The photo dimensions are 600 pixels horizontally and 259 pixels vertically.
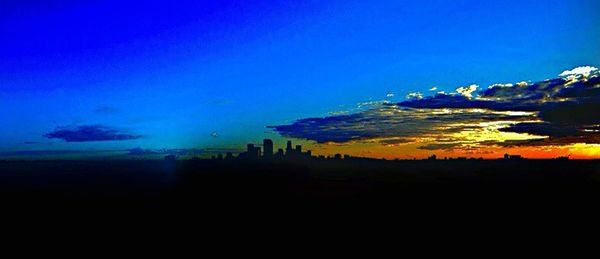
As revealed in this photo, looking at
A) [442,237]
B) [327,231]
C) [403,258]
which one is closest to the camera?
[403,258]

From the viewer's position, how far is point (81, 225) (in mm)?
86125

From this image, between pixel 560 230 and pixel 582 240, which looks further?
pixel 560 230

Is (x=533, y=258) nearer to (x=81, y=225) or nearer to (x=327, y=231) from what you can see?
(x=327, y=231)

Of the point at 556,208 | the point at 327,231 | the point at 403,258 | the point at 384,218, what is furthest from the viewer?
the point at 556,208

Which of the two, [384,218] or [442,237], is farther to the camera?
[384,218]

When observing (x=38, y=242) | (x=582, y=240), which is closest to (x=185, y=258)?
(x=38, y=242)

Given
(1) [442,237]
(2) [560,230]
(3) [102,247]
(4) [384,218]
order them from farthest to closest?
(4) [384,218]
(2) [560,230]
(1) [442,237]
(3) [102,247]

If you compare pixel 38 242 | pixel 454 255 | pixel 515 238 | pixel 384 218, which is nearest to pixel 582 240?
pixel 515 238

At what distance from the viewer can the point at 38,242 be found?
66812 millimetres

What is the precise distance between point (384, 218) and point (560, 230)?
29.2 metres

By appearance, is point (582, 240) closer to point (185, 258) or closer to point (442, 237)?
point (442, 237)

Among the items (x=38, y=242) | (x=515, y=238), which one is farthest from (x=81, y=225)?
(x=515, y=238)

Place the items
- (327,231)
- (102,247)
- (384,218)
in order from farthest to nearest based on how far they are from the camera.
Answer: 1. (384,218)
2. (327,231)
3. (102,247)

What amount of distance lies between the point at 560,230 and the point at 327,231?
129ft
